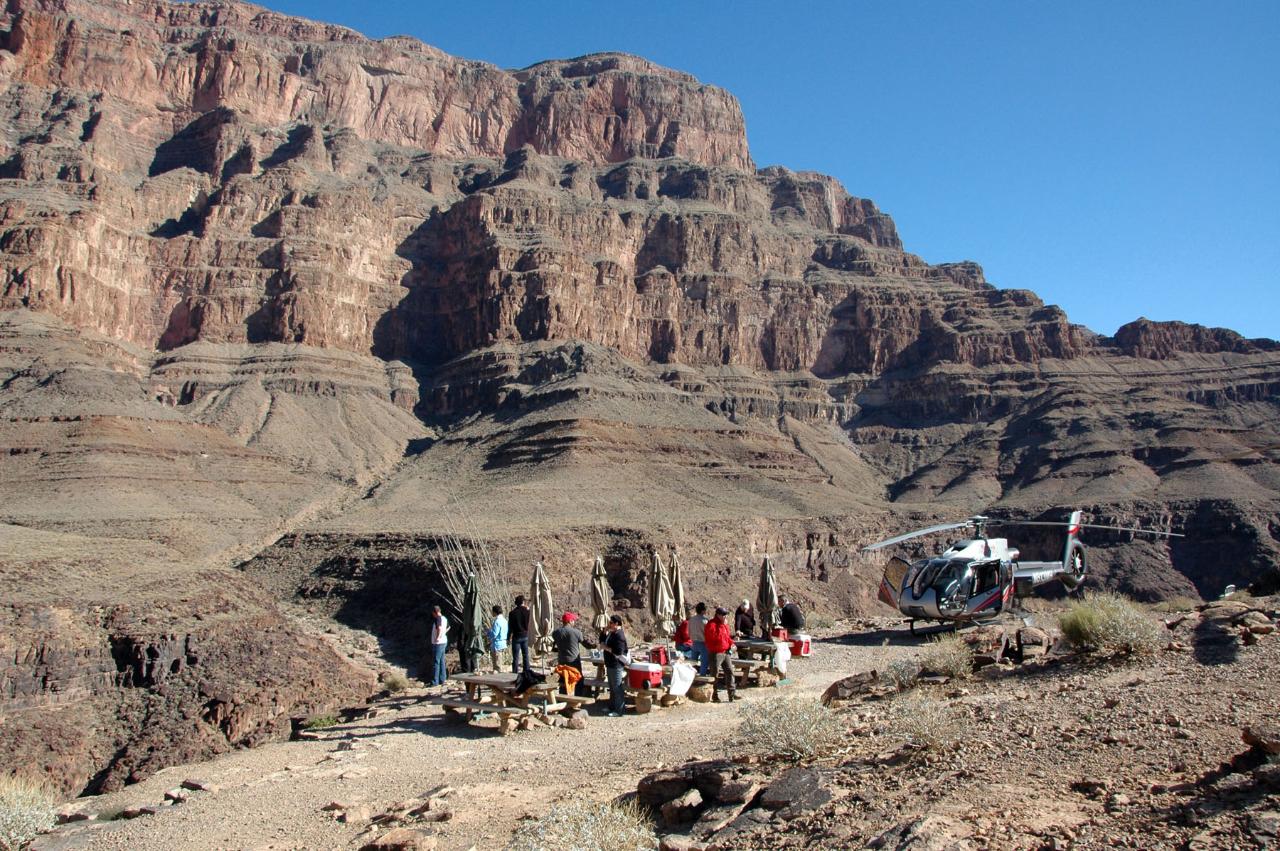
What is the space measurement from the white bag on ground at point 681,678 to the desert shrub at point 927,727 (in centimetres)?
624

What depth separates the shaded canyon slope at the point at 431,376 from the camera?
29500 mm

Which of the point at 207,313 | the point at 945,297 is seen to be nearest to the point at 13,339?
the point at 207,313

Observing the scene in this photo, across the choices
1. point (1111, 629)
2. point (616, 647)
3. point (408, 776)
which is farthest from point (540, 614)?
point (1111, 629)

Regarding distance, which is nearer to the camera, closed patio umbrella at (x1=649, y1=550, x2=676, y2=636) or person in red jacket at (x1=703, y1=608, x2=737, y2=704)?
person in red jacket at (x1=703, y1=608, x2=737, y2=704)

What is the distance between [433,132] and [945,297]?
85.3 meters

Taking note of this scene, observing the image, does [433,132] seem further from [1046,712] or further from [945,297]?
[1046,712]

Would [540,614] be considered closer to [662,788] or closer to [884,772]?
[662,788]

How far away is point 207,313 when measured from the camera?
333 feet

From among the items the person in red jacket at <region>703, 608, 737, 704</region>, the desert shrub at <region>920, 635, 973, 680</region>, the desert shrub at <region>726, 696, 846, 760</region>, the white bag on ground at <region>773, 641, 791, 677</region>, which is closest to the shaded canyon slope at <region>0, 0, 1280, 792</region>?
the person in red jacket at <region>703, 608, 737, 704</region>

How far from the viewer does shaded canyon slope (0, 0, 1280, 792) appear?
96.8ft

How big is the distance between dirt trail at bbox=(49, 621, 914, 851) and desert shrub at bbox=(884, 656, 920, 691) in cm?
202

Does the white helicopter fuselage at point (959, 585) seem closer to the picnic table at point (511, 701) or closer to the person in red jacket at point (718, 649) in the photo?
the person in red jacket at point (718, 649)

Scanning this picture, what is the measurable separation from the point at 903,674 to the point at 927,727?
17.0 ft

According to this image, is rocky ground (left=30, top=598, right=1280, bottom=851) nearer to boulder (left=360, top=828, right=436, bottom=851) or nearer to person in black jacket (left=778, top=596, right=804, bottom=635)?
boulder (left=360, top=828, right=436, bottom=851)
